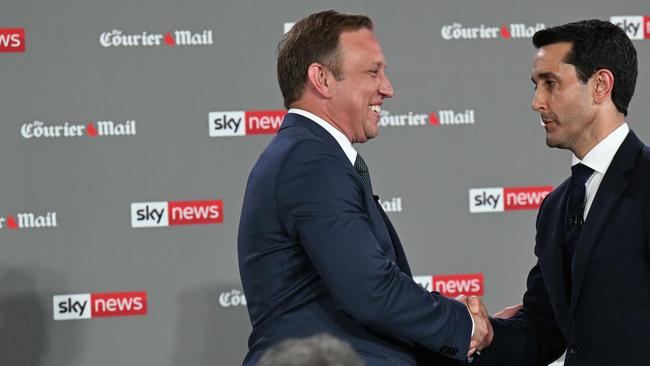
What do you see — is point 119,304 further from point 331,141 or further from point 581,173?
point 581,173

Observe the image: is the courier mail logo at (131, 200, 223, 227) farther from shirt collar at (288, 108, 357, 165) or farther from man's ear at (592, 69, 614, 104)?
man's ear at (592, 69, 614, 104)

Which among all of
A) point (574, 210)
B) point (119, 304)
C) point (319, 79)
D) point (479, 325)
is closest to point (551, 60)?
point (574, 210)

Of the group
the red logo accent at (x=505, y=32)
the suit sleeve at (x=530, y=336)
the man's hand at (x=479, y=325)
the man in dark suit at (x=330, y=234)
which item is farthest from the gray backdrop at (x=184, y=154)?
the man in dark suit at (x=330, y=234)

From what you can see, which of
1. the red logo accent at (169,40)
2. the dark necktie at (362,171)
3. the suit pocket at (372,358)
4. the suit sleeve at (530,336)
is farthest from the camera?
the red logo accent at (169,40)

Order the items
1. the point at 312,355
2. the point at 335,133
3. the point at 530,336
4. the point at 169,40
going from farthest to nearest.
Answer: the point at 169,40
the point at 530,336
the point at 335,133
the point at 312,355

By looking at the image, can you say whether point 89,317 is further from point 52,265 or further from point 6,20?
point 6,20

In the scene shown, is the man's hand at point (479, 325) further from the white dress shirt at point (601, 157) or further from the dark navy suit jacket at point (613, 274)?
the white dress shirt at point (601, 157)

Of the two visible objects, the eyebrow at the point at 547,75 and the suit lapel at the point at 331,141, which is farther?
the eyebrow at the point at 547,75

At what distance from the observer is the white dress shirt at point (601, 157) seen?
2612 millimetres

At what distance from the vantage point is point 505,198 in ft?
16.5

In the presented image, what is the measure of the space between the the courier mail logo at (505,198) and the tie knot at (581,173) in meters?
2.31

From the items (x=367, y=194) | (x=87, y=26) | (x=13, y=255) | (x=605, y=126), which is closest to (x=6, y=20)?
(x=87, y=26)

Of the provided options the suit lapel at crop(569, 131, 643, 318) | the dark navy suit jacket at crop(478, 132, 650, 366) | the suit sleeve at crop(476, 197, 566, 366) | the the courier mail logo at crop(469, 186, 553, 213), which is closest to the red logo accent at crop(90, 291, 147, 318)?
the the courier mail logo at crop(469, 186, 553, 213)

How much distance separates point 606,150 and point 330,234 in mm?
846
